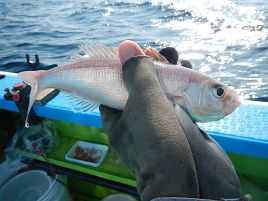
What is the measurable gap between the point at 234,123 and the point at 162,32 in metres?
10.7

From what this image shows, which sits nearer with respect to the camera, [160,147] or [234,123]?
[160,147]

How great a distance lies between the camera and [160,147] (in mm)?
1560

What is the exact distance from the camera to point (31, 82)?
2.56 metres

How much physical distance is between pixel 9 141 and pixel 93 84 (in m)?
2.51

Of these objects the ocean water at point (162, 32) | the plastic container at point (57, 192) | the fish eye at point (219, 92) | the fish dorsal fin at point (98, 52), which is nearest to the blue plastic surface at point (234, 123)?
the fish dorsal fin at point (98, 52)

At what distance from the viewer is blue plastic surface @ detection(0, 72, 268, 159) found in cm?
298

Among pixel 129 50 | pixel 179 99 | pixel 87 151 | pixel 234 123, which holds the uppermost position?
pixel 129 50

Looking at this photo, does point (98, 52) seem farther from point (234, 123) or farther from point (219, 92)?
point (234, 123)

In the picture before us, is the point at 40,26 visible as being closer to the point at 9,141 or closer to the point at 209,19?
the point at 209,19

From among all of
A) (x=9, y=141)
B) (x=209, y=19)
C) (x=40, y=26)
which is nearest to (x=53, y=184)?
(x=9, y=141)

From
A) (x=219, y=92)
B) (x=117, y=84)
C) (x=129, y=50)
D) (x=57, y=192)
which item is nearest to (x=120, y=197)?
(x=57, y=192)

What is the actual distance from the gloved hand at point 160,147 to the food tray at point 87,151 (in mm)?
1815

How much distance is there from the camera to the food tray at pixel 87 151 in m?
3.77

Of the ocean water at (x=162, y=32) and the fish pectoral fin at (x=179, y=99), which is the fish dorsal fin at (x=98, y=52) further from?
the ocean water at (x=162, y=32)
